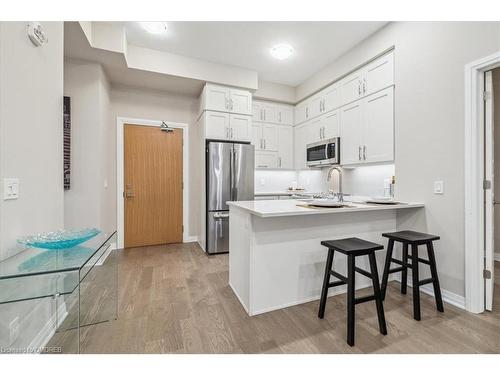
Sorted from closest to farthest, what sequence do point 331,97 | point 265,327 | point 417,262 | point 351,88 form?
point 265,327 → point 417,262 → point 351,88 → point 331,97

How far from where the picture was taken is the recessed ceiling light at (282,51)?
124 inches

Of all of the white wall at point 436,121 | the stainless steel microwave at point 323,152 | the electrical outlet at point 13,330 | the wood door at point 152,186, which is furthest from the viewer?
the wood door at point 152,186

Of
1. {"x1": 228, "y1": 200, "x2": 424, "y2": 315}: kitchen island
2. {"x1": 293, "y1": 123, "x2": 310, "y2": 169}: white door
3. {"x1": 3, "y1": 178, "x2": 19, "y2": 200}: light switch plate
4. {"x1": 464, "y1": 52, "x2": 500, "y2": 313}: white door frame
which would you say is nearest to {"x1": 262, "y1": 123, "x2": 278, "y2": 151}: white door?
{"x1": 293, "y1": 123, "x2": 310, "y2": 169}: white door

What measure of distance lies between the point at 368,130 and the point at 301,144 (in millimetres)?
1579

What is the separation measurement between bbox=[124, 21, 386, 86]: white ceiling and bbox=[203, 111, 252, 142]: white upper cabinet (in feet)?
2.68

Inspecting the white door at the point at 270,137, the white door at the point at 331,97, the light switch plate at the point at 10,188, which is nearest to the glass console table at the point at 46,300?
the light switch plate at the point at 10,188

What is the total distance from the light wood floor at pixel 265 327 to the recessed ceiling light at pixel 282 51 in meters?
3.11

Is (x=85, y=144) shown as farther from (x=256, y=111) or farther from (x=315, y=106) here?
(x=315, y=106)

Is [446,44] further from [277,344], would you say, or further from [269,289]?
[277,344]

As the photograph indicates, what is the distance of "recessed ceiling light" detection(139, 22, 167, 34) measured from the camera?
275 cm

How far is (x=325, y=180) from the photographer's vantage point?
14.2ft

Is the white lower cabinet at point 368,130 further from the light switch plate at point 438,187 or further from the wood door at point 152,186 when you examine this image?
the wood door at point 152,186

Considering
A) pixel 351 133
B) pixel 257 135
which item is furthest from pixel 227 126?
pixel 351 133

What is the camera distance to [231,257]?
249cm
